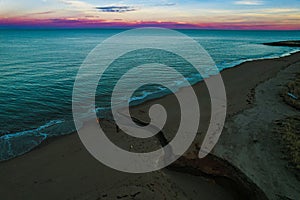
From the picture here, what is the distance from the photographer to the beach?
289 inches

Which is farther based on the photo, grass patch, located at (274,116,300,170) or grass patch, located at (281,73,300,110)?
grass patch, located at (281,73,300,110)

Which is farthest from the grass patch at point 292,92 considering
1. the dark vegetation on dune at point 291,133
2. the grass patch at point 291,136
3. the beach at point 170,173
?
the beach at point 170,173

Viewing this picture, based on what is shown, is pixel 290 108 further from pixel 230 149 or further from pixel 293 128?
pixel 230 149

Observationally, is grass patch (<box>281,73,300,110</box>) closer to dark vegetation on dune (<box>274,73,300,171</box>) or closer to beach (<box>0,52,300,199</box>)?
dark vegetation on dune (<box>274,73,300,171</box>)

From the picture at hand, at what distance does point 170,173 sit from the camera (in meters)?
8.34

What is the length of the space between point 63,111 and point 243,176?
36.9 ft

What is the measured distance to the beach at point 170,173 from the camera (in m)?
7.35

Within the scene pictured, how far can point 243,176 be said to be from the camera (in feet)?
26.4

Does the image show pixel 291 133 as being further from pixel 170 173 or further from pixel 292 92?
pixel 292 92

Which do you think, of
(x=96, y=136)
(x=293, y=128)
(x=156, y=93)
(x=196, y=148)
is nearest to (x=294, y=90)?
(x=293, y=128)

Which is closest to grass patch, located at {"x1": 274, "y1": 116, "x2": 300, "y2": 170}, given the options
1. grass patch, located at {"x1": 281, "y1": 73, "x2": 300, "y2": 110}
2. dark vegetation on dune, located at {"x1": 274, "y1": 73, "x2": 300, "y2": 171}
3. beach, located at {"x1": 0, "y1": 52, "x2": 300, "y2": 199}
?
dark vegetation on dune, located at {"x1": 274, "y1": 73, "x2": 300, "y2": 171}

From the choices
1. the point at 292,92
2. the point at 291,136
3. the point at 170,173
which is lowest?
the point at 170,173

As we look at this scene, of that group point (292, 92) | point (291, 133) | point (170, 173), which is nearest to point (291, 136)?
point (291, 133)

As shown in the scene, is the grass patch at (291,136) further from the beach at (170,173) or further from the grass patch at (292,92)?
the grass patch at (292,92)
